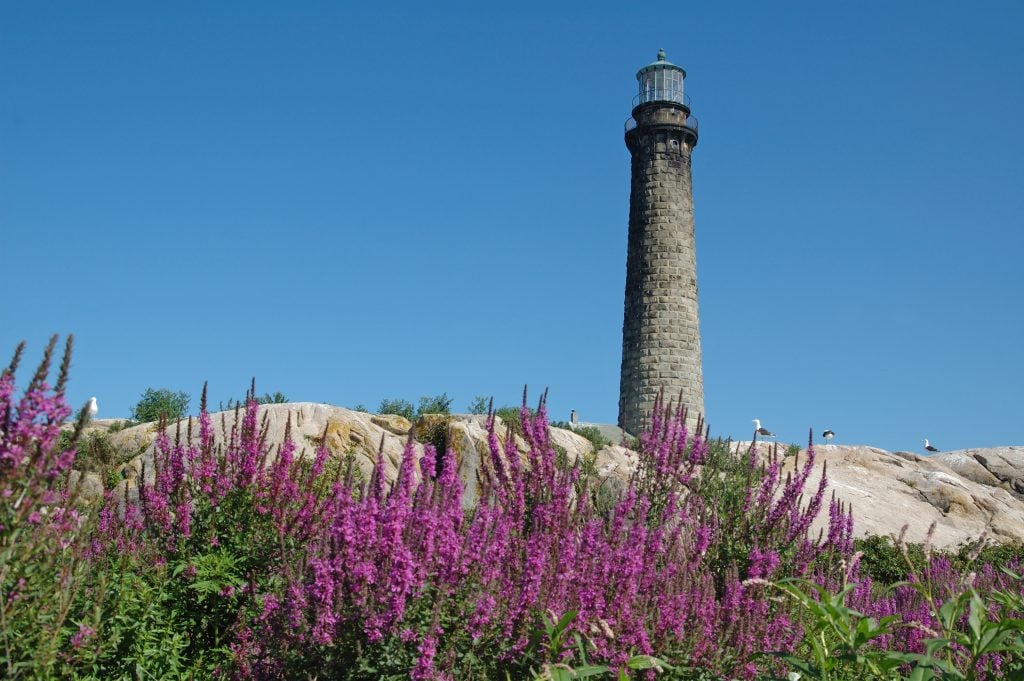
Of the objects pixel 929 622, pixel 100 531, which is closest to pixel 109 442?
pixel 100 531

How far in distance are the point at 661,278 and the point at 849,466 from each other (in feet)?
30.0

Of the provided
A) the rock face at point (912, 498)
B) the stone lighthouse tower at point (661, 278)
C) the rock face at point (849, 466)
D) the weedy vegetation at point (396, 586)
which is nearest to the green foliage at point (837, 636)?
the weedy vegetation at point (396, 586)

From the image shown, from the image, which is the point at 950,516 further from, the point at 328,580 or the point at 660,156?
the point at 328,580

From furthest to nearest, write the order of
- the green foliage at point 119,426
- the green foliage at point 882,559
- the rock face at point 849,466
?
1. the green foliage at point 119,426
2. the green foliage at point 882,559
3. the rock face at point 849,466

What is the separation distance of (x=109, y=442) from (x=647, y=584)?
1180 cm

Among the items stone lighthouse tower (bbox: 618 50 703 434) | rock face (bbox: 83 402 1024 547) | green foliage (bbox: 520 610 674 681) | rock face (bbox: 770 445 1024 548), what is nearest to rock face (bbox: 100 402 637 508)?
rock face (bbox: 83 402 1024 547)

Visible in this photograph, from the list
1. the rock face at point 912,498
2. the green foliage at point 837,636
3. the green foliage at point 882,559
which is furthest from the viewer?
the rock face at point 912,498

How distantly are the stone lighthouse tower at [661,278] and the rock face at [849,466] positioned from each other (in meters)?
4.12

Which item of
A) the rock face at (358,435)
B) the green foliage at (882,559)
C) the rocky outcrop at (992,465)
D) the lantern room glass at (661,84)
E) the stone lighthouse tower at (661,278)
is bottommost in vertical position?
the green foliage at (882,559)

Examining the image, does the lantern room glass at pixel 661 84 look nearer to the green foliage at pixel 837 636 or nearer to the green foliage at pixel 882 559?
the green foliage at pixel 882 559

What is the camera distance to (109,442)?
14844 mm

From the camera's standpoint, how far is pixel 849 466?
28.0 m

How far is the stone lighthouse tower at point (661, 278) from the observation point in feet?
105

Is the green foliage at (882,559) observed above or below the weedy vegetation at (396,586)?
above
